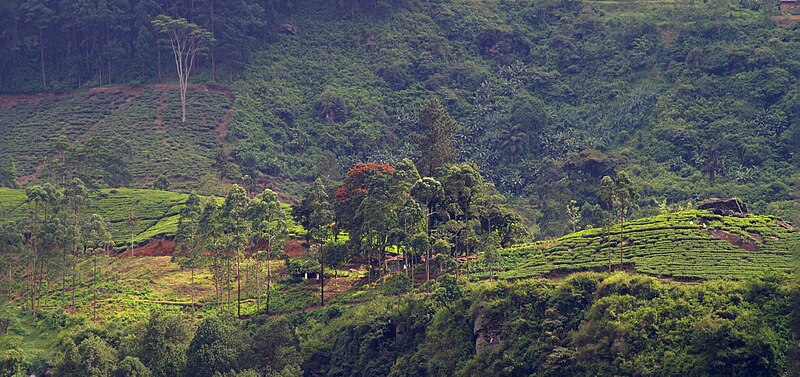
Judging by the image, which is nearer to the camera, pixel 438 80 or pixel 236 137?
pixel 236 137

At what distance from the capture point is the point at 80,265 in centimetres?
8712

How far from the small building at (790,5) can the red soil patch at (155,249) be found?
69.4m

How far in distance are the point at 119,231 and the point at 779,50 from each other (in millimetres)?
63280

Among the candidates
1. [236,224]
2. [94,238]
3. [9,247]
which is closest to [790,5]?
[236,224]

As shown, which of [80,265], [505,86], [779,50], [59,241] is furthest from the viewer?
[505,86]

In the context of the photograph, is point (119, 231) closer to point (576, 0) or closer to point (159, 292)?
point (159, 292)

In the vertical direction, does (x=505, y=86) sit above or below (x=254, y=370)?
above

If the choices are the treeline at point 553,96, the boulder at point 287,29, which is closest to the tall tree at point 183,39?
the treeline at point 553,96

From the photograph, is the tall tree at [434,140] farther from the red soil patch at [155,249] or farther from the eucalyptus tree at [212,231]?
the red soil patch at [155,249]

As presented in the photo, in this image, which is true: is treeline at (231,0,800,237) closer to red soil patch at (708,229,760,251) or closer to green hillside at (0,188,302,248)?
green hillside at (0,188,302,248)

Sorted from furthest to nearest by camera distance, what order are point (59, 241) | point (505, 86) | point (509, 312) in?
point (505, 86)
point (59, 241)
point (509, 312)

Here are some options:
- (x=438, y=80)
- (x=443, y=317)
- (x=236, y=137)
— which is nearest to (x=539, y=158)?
(x=438, y=80)

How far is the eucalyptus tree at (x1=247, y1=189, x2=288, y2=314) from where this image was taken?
78500mm

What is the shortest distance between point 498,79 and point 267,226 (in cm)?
6121
